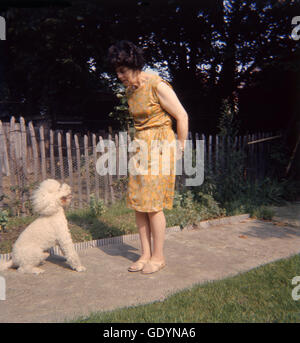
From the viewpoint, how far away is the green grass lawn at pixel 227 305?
2107mm

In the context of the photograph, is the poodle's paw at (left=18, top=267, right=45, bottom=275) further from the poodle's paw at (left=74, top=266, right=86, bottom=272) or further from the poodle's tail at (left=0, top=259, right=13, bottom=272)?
the poodle's paw at (left=74, top=266, right=86, bottom=272)

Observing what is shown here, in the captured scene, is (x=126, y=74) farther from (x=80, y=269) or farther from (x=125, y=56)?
(x=80, y=269)

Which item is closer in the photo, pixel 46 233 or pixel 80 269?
pixel 46 233

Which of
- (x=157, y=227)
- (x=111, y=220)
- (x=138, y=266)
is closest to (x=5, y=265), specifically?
(x=138, y=266)

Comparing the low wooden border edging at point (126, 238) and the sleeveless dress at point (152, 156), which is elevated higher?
the sleeveless dress at point (152, 156)

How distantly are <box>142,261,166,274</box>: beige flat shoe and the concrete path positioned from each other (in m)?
0.05

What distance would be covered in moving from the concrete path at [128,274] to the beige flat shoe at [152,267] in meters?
0.05

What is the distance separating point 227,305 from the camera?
229 centimetres

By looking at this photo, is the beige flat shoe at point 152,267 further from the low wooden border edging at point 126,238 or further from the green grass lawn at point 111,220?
the green grass lawn at point 111,220

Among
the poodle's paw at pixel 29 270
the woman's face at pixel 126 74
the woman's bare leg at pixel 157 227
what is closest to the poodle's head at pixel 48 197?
the poodle's paw at pixel 29 270

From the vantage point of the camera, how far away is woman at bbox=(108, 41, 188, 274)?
2703mm

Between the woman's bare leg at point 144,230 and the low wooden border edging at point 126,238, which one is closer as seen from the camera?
the woman's bare leg at point 144,230

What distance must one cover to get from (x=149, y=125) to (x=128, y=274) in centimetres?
146

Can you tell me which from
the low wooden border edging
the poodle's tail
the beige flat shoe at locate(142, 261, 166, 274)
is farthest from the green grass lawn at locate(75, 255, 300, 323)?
the low wooden border edging
